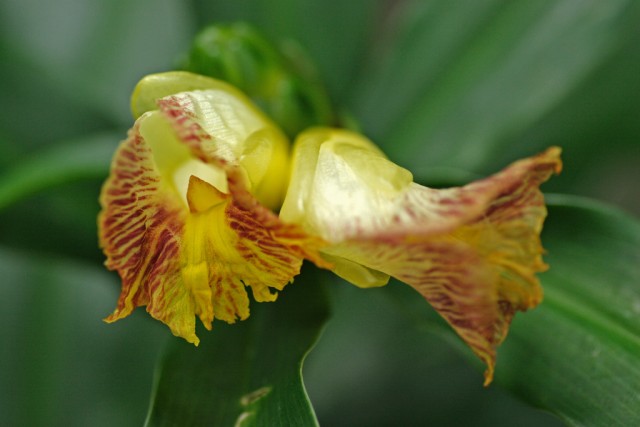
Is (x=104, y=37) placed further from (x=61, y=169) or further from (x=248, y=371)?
(x=248, y=371)

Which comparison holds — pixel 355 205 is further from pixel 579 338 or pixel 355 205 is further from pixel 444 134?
pixel 444 134

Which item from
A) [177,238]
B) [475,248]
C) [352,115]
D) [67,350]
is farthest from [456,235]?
[67,350]

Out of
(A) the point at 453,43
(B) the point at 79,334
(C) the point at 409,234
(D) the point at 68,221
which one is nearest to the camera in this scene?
(C) the point at 409,234

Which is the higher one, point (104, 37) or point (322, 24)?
point (322, 24)

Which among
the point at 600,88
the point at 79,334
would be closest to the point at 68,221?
the point at 79,334

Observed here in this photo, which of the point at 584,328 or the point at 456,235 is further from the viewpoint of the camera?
the point at 584,328

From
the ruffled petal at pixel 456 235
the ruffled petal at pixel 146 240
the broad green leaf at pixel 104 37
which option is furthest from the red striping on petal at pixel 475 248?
the broad green leaf at pixel 104 37
